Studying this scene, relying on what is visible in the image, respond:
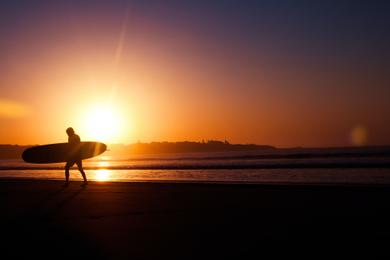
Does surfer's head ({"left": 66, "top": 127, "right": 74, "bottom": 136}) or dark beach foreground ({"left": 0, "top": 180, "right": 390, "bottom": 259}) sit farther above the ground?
surfer's head ({"left": 66, "top": 127, "right": 74, "bottom": 136})

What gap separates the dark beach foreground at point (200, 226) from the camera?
558cm

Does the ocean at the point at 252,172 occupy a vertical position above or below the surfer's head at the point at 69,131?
below

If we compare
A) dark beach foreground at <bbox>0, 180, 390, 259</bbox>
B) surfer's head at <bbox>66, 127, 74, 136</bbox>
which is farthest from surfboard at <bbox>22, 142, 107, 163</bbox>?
dark beach foreground at <bbox>0, 180, 390, 259</bbox>

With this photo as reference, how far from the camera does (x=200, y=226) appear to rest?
7613 millimetres

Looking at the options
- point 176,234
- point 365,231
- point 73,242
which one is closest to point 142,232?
point 176,234

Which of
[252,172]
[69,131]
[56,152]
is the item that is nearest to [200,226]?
[69,131]

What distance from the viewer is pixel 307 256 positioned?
16.8ft

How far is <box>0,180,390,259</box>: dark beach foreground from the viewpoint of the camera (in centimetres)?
558

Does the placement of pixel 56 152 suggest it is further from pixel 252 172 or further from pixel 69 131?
pixel 252 172

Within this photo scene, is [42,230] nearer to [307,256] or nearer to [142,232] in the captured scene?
[142,232]

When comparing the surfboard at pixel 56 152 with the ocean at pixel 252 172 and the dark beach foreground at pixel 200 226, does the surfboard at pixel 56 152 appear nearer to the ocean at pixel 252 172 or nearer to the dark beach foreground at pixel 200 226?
the ocean at pixel 252 172

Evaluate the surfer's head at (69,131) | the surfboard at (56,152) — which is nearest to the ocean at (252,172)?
the surfboard at (56,152)

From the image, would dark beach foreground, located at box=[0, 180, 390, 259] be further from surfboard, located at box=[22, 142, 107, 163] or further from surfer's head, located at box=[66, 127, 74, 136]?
surfboard, located at box=[22, 142, 107, 163]

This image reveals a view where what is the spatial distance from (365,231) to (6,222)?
7130 mm
